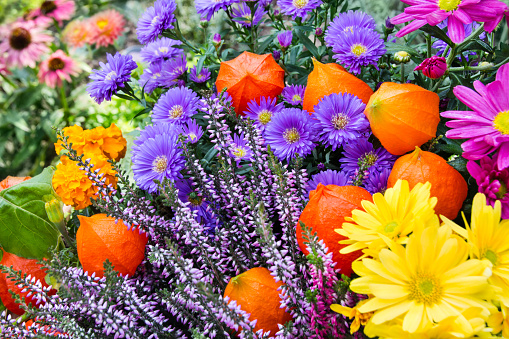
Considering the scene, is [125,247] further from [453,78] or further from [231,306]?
[453,78]

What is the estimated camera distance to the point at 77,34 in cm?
194

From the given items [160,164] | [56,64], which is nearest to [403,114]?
[160,164]

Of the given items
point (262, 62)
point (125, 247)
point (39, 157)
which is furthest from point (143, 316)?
point (39, 157)

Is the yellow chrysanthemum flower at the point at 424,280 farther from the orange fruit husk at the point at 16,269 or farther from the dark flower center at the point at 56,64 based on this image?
the dark flower center at the point at 56,64

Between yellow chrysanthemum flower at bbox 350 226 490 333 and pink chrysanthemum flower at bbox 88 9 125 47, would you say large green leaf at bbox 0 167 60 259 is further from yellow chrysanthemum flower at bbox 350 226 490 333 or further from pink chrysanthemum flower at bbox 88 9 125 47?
pink chrysanthemum flower at bbox 88 9 125 47

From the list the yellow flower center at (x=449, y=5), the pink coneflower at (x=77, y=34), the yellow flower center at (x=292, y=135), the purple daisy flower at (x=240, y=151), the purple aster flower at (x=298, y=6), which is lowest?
the pink coneflower at (x=77, y=34)

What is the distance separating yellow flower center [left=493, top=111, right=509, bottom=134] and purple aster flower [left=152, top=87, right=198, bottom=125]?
495 millimetres

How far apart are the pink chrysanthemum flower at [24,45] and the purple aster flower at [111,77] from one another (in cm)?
107

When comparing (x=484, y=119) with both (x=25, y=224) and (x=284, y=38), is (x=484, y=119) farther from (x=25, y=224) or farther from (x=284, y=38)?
(x=25, y=224)

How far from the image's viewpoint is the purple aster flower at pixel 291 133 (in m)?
0.72

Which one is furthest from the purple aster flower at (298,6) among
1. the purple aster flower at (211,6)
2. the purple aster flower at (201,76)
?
the purple aster flower at (201,76)

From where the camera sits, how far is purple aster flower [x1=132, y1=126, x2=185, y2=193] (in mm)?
690

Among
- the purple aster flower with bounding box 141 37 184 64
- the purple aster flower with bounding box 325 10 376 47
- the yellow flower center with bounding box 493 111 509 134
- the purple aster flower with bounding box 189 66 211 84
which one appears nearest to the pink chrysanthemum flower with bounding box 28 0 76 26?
the purple aster flower with bounding box 141 37 184 64

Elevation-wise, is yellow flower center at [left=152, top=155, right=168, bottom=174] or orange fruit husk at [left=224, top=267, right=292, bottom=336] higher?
yellow flower center at [left=152, top=155, right=168, bottom=174]
